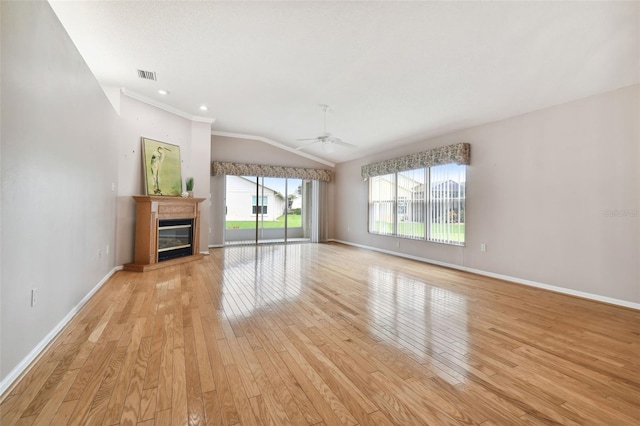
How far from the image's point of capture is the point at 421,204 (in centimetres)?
603

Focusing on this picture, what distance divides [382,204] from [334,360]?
5636 mm

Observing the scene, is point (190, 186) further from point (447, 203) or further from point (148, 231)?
point (447, 203)

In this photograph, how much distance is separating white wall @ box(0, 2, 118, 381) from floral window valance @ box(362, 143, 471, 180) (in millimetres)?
5430

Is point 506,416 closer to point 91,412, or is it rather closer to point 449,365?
point 449,365

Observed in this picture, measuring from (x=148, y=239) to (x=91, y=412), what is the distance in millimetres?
3764

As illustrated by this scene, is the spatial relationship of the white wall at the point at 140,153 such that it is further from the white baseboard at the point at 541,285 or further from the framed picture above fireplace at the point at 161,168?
the white baseboard at the point at 541,285

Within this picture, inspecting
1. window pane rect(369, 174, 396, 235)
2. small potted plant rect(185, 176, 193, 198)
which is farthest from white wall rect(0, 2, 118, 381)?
window pane rect(369, 174, 396, 235)

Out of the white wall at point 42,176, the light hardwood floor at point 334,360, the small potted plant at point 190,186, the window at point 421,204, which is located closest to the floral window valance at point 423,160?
the window at point 421,204

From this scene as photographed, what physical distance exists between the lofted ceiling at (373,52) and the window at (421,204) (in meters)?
1.13

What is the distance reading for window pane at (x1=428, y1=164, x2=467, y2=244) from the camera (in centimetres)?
521

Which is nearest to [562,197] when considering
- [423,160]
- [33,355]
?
[423,160]

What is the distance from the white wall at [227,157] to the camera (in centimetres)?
742

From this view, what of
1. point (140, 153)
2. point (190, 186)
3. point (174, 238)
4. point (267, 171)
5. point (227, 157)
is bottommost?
point (174, 238)

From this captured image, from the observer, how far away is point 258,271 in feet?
15.8
